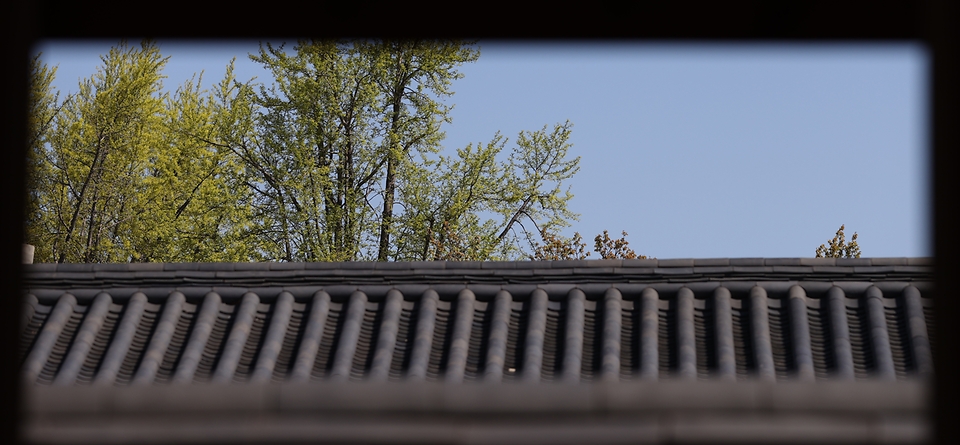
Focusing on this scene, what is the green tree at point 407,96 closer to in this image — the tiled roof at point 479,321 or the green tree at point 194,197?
the green tree at point 194,197

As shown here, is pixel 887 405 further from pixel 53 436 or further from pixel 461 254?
pixel 461 254

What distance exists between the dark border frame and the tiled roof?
12.6 ft

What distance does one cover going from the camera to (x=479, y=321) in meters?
6.76

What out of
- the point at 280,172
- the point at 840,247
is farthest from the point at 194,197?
the point at 840,247

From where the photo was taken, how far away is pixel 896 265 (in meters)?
6.87

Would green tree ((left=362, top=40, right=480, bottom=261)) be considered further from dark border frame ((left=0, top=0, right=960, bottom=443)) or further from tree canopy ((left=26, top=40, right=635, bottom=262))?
dark border frame ((left=0, top=0, right=960, bottom=443))

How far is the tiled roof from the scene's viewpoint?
622 centimetres

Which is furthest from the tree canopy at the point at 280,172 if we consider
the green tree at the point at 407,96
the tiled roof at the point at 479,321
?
the tiled roof at the point at 479,321

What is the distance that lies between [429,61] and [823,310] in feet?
52.5

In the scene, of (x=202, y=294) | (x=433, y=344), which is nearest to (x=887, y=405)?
(x=433, y=344)

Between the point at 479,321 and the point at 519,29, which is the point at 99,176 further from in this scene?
the point at 519,29

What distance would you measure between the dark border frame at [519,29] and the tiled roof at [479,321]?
3.83 metres

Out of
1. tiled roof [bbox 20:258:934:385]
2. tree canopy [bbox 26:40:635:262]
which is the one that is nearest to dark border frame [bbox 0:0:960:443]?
tiled roof [bbox 20:258:934:385]

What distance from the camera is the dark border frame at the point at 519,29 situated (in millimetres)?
1930
